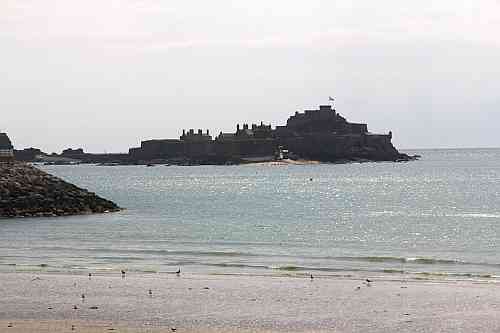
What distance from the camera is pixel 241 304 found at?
19984 millimetres

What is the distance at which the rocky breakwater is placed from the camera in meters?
52.2

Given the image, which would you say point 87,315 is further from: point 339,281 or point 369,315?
point 339,281

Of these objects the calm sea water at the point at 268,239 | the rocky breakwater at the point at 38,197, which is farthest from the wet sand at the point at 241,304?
the rocky breakwater at the point at 38,197

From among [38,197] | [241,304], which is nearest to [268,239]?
[241,304]

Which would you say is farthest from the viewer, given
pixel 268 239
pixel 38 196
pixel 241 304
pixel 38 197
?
pixel 38 196

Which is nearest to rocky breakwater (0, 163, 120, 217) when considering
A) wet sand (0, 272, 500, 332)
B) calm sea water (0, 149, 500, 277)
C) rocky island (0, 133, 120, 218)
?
rocky island (0, 133, 120, 218)

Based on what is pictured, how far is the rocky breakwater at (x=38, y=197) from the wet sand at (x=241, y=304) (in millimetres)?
27834

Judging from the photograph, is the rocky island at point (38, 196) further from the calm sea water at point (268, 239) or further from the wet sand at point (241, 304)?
the wet sand at point (241, 304)

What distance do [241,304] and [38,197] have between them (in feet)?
122

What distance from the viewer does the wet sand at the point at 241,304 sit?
57.3 feet

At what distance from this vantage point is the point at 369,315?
18.6 m

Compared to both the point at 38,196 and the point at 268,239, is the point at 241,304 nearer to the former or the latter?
the point at 268,239

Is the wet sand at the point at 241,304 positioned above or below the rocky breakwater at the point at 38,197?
below

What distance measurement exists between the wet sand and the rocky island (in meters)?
27.9
